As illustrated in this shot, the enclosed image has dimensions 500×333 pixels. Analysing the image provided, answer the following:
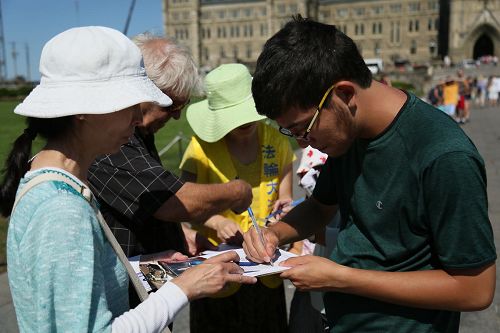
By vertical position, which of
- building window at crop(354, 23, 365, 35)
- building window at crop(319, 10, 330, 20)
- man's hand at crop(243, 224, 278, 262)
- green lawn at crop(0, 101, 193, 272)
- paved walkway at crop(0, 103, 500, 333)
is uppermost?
building window at crop(319, 10, 330, 20)

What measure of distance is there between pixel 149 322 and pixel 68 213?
383mm

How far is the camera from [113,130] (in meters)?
1.58

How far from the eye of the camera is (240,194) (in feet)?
7.64

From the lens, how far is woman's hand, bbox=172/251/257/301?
62.8 inches

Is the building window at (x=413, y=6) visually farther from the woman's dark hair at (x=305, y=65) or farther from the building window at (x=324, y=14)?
the woman's dark hair at (x=305, y=65)

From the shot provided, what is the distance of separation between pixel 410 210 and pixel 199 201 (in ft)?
3.08

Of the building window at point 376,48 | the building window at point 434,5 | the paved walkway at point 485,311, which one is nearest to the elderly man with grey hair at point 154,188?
the paved walkway at point 485,311

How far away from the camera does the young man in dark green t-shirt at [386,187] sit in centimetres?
143

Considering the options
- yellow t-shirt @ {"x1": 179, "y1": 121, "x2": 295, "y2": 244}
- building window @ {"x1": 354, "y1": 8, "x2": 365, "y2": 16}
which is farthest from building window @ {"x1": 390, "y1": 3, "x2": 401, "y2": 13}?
yellow t-shirt @ {"x1": 179, "y1": 121, "x2": 295, "y2": 244}

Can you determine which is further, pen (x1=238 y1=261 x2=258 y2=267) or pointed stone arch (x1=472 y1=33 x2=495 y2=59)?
pointed stone arch (x1=472 y1=33 x2=495 y2=59)

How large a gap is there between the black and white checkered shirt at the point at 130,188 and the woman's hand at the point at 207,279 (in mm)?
498

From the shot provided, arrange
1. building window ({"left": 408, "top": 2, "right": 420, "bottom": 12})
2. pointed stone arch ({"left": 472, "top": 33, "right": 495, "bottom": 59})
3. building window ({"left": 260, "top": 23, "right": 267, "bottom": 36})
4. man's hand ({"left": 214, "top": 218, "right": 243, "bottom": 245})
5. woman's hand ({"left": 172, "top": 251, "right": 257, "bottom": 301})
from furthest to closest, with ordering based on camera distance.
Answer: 1. building window ({"left": 260, "top": 23, "right": 267, "bottom": 36})
2. building window ({"left": 408, "top": 2, "right": 420, "bottom": 12})
3. pointed stone arch ({"left": 472, "top": 33, "right": 495, "bottom": 59})
4. man's hand ({"left": 214, "top": 218, "right": 243, "bottom": 245})
5. woman's hand ({"left": 172, "top": 251, "right": 257, "bottom": 301})

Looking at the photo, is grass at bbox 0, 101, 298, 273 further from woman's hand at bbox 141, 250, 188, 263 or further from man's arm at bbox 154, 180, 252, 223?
woman's hand at bbox 141, 250, 188, 263

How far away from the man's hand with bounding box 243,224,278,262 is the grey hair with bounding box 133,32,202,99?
0.77 metres
